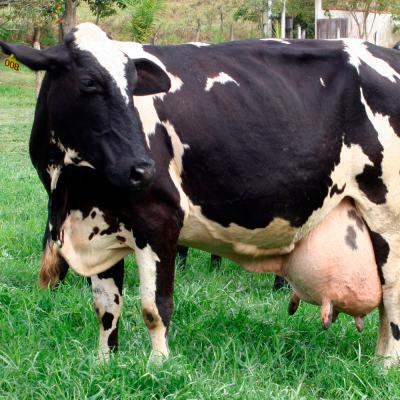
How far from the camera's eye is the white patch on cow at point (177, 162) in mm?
4285

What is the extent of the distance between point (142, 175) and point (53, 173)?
71cm

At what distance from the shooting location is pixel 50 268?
538 cm

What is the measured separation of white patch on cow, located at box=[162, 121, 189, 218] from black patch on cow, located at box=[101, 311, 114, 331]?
28.8 inches

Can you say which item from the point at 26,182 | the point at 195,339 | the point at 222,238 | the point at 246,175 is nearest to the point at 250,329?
the point at 195,339

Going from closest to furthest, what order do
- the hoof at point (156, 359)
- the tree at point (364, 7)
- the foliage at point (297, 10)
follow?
the hoof at point (156, 359)
the tree at point (364, 7)
the foliage at point (297, 10)

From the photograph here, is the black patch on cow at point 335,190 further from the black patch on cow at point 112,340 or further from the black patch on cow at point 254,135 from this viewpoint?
the black patch on cow at point 112,340

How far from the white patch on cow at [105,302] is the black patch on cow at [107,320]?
1cm

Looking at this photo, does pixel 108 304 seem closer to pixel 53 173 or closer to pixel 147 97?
pixel 53 173

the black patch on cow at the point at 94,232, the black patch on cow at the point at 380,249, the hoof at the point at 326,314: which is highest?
the black patch on cow at the point at 94,232

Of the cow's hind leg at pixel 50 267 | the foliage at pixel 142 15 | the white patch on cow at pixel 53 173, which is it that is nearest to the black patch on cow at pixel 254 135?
the white patch on cow at pixel 53 173

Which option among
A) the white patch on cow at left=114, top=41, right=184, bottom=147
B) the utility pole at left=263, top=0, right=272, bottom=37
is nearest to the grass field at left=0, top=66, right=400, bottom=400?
the white patch on cow at left=114, top=41, right=184, bottom=147

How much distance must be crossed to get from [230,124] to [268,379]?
1.31 meters

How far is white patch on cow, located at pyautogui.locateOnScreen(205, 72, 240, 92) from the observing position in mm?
4500

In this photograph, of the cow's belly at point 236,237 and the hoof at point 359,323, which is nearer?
the cow's belly at point 236,237
